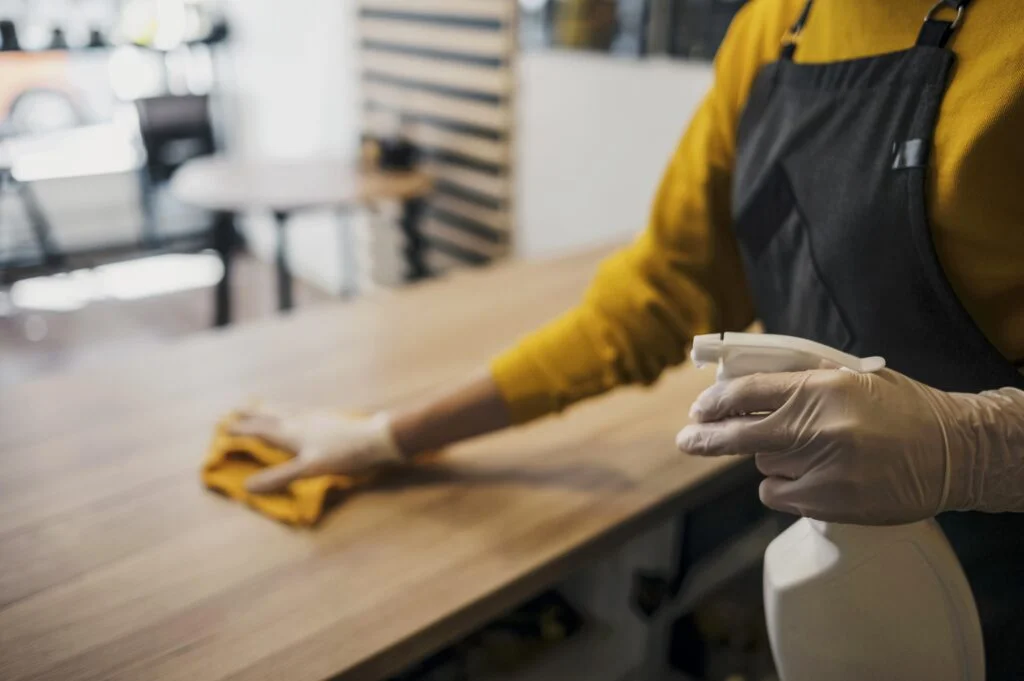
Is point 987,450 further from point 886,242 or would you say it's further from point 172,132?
point 172,132

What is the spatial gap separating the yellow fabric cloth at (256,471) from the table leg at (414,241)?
227cm

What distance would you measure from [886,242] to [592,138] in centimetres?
182

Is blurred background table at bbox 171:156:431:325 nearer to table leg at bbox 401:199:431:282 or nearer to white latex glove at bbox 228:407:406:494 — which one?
table leg at bbox 401:199:431:282

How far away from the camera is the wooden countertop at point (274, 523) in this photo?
2.40 ft

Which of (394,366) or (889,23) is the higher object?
(889,23)

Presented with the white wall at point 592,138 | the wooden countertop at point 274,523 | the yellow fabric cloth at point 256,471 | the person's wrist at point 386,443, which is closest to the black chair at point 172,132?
the white wall at point 592,138

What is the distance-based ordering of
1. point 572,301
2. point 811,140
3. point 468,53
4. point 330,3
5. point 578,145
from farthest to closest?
point 330,3 < point 468,53 < point 578,145 < point 572,301 < point 811,140

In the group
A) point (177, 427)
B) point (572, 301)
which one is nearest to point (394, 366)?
point (177, 427)

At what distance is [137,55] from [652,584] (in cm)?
454

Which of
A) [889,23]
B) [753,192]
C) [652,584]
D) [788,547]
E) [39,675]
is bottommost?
[652,584]

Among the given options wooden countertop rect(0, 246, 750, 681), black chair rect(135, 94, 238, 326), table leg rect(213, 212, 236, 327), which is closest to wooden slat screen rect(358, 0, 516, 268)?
table leg rect(213, 212, 236, 327)

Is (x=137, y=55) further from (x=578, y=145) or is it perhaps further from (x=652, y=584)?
(x=652, y=584)

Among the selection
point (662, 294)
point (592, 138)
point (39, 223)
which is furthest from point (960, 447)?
point (39, 223)

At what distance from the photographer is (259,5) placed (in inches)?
174
